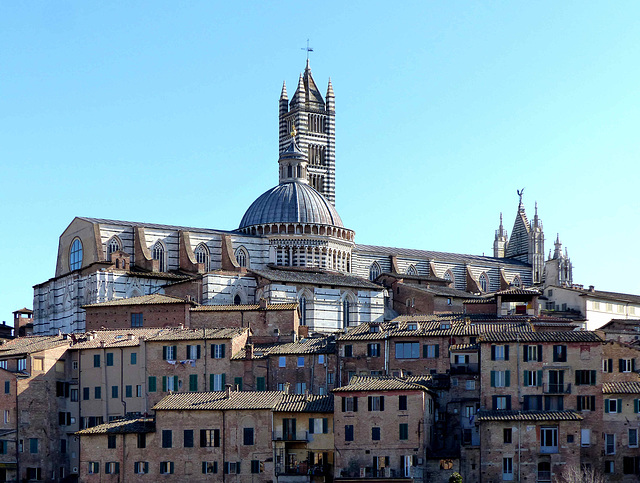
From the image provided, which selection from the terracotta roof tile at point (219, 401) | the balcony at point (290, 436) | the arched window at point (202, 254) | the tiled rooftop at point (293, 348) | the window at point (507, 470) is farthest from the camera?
the arched window at point (202, 254)

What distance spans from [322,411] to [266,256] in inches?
1400

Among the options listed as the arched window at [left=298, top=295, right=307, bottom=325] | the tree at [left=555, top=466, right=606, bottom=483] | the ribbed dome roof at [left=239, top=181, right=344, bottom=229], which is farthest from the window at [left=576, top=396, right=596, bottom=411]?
the ribbed dome roof at [left=239, top=181, right=344, bottom=229]

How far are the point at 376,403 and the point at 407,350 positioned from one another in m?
5.99

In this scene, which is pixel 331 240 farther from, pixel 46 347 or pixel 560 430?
pixel 560 430

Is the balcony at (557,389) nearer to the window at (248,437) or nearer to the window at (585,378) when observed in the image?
the window at (585,378)

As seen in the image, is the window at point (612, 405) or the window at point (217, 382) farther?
the window at point (217, 382)

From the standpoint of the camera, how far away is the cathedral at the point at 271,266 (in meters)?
83.9

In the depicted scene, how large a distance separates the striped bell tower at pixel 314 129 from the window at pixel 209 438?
201ft

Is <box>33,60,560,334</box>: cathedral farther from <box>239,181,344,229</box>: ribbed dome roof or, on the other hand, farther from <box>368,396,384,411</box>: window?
<box>368,396,384,411</box>: window

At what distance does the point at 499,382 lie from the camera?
5944cm

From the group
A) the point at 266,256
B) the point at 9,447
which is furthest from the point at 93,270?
the point at 9,447

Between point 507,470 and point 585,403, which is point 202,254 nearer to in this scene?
point 585,403

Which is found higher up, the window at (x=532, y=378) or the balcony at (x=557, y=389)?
the window at (x=532, y=378)

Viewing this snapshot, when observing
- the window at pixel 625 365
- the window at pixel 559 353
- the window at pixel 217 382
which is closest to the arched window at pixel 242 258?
the window at pixel 217 382
